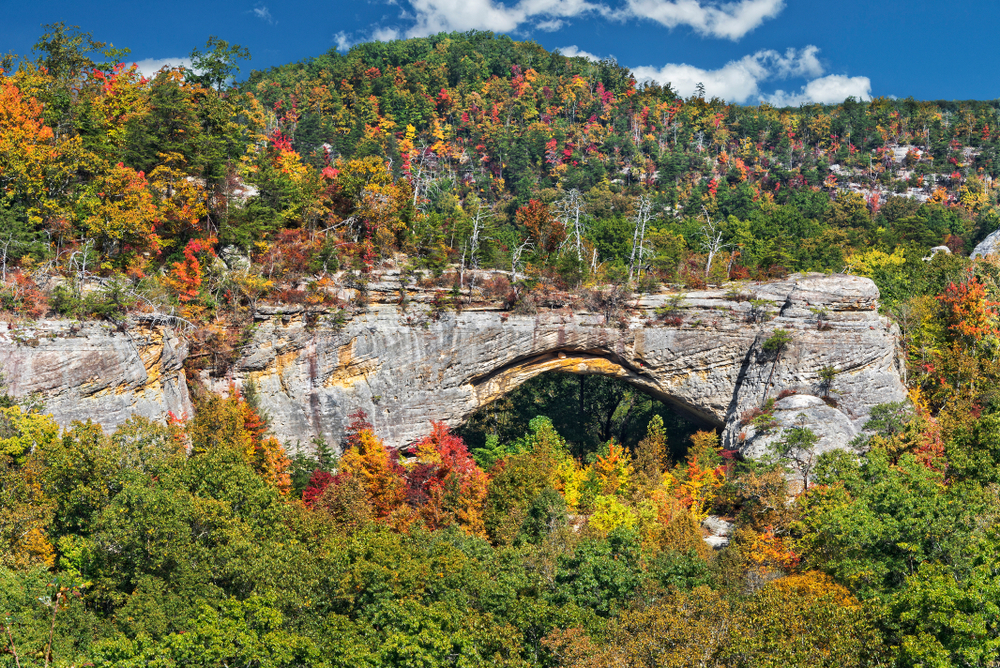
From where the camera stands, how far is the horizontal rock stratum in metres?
33.2

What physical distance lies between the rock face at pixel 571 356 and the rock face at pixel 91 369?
12.2ft

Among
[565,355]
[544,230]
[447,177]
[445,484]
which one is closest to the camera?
[445,484]

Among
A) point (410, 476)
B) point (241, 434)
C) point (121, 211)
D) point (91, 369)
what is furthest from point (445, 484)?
point (121, 211)

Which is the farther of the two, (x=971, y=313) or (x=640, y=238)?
(x=640, y=238)

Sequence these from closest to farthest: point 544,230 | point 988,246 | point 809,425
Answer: point 809,425
point 544,230
point 988,246

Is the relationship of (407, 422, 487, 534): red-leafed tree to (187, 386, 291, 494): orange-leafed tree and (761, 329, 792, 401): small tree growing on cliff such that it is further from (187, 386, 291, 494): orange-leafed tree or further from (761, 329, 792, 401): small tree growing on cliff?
(761, 329, 792, 401): small tree growing on cliff

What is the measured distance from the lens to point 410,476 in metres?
32.8

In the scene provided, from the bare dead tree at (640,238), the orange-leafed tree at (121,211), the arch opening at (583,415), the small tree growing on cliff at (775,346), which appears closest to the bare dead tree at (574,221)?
the bare dead tree at (640,238)

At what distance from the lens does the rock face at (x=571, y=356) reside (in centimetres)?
3319

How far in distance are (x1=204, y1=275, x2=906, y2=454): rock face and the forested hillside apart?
795 mm

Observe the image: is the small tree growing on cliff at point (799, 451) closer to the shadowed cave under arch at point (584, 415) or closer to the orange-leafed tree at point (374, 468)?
the shadowed cave under arch at point (584, 415)

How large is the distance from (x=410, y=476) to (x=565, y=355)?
9.50 metres

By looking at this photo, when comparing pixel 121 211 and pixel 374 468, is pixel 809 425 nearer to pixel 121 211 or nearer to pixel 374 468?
pixel 374 468

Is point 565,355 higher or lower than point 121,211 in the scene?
lower
